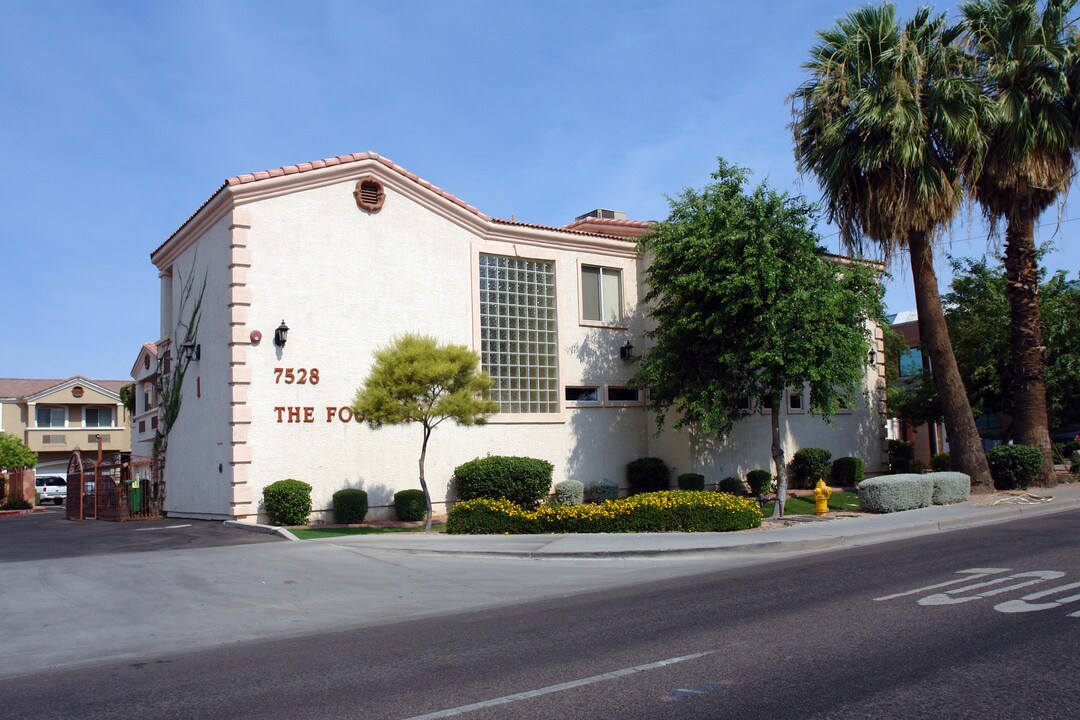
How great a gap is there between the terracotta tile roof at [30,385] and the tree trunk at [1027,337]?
2135 inches

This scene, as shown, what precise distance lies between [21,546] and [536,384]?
12184 mm

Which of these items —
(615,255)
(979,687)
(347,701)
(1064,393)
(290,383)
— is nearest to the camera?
(979,687)

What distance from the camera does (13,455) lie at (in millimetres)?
41062

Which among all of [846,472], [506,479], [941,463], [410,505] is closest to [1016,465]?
[846,472]

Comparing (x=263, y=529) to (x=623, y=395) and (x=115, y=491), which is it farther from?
(x=623, y=395)

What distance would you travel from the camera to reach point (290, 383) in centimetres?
1947

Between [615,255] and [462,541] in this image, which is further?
[615,255]

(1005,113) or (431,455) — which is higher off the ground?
(1005,113)

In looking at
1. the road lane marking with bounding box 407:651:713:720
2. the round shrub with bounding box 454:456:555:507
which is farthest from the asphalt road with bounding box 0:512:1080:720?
the round shrub with bounding box 454:456:555:507

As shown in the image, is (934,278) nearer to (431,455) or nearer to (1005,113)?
(1005,113)

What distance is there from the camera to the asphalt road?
214 inches

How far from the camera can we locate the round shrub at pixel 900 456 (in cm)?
2981

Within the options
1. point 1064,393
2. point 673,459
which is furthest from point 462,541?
point 1064,393

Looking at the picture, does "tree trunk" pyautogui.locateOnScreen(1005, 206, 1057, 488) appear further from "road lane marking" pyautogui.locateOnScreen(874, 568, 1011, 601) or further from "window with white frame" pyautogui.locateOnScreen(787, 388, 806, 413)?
"road lane marking" pyautogui.locateOnScreen(874, 568, 1011, 601)
